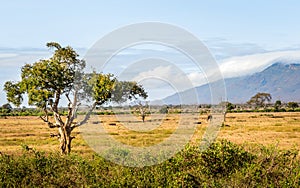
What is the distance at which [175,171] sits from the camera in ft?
28.5

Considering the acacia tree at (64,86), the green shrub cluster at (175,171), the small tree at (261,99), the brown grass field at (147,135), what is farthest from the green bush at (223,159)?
the small tree at (261,99)

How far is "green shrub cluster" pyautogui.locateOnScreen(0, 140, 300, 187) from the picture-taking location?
26.7 feet

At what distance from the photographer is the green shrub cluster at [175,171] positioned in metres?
8.15

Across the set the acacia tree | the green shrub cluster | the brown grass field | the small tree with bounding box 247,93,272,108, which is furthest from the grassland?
the small tree with bounding box 247,93,272,108

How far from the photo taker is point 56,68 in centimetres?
1563

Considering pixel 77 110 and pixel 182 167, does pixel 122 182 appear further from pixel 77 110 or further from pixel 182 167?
pixel 77 110

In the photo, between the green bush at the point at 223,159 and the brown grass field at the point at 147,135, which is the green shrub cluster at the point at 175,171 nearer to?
the green bush at the point at 223,159

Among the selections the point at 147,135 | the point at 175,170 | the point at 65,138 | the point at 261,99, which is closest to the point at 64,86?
the point at 65,138

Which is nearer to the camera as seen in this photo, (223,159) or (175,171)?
(175,171)

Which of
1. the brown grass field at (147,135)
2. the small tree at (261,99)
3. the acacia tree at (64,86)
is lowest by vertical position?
the brown grass field at (147,135)

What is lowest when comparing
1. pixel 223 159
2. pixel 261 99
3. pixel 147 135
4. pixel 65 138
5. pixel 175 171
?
pixel 147 135

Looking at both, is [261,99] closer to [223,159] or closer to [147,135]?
[147,135]

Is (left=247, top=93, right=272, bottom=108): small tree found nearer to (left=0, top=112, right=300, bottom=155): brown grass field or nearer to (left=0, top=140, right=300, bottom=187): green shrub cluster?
(left=0, top=112, right=300, bottom=155): brown grass field

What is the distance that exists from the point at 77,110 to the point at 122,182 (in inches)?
324
